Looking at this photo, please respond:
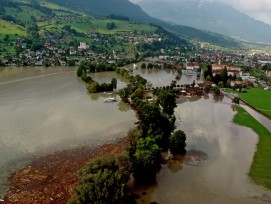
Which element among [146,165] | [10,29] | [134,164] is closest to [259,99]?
[146,165]

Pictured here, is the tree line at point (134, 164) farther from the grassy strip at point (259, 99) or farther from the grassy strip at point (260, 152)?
the grassy strip at point (259, 99)

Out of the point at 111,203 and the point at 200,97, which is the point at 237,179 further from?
the point at 200,97

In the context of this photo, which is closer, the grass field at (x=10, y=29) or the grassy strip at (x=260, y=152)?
the grassy strip at (x=260, y=152)

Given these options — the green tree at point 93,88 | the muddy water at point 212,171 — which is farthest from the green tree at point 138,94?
the muddy water at point 212,171

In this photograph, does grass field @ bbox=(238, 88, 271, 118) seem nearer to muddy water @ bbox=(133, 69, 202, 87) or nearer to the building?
muddy water @ bbox=(133, 69, 202, 87)

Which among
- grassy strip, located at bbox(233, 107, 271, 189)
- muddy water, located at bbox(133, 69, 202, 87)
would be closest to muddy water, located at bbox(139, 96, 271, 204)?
A: grassy strip, located at bbox(233, 107, 271, 189)

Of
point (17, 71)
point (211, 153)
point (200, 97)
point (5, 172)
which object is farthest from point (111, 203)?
point (17, 71)

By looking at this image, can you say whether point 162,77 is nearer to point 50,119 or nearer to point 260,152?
point 50,119
